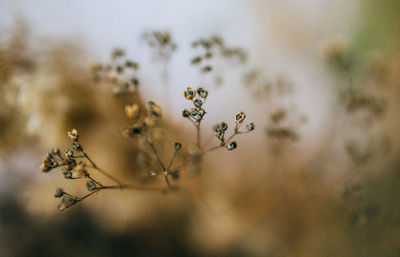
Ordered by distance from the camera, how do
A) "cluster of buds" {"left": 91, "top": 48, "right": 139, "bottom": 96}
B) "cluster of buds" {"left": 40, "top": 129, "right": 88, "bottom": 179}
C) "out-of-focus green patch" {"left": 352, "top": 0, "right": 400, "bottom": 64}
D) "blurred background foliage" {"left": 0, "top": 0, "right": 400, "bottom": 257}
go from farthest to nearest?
"out-of-focus green patch" {"left": 352, "top": 0, "right": 400, "bottom": 64} < "blurred background foliage" {"left": 0, "top": 0, "right": 400, "bottom": 257} < "cluster of buds" {"left": 91, "top": 48, "right": 139, "bottom": 96} < "cluster of buds" {"left": 40, "top": 129, "right": 88, "bottom": 179}

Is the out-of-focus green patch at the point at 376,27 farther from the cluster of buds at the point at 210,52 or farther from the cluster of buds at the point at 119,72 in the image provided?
the cluster of buds at the point at 119,72

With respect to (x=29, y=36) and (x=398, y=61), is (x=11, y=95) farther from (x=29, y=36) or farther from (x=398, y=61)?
(x=398, y=61)

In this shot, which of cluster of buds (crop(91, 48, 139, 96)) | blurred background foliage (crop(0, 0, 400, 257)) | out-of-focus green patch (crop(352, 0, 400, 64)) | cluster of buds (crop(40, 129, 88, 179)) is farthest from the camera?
out-of-focus green patch (crop(352, 0, 400, 64))

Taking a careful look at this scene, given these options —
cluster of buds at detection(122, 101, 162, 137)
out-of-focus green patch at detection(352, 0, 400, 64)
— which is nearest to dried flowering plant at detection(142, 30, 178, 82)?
cluster of buds at detection(122, 101, 162, 137)

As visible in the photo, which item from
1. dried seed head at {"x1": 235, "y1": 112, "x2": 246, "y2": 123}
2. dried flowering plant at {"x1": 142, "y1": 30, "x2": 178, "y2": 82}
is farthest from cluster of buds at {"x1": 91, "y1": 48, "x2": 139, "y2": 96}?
dried seed head at {"x1": 235, "y1": 112, "x2": 246, "y2": 123}

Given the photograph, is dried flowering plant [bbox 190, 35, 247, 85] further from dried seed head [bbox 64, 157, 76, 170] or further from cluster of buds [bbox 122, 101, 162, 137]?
dried seed head [bbox 64, 157, 76, 170]

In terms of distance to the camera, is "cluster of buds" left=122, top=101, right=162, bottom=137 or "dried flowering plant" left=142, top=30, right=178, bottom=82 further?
"dried flowering plant" left=142, top=30, right=178, bottom=82

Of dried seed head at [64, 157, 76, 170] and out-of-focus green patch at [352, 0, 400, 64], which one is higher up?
out-of-focus green patch at [352, 0, 400, 64]

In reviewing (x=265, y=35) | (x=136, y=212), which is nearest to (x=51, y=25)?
(x=136, y=212)

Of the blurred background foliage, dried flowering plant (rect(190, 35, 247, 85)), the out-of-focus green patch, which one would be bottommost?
the blurred background foliage

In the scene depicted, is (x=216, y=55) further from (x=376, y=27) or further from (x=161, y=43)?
(x=376, y=27)
